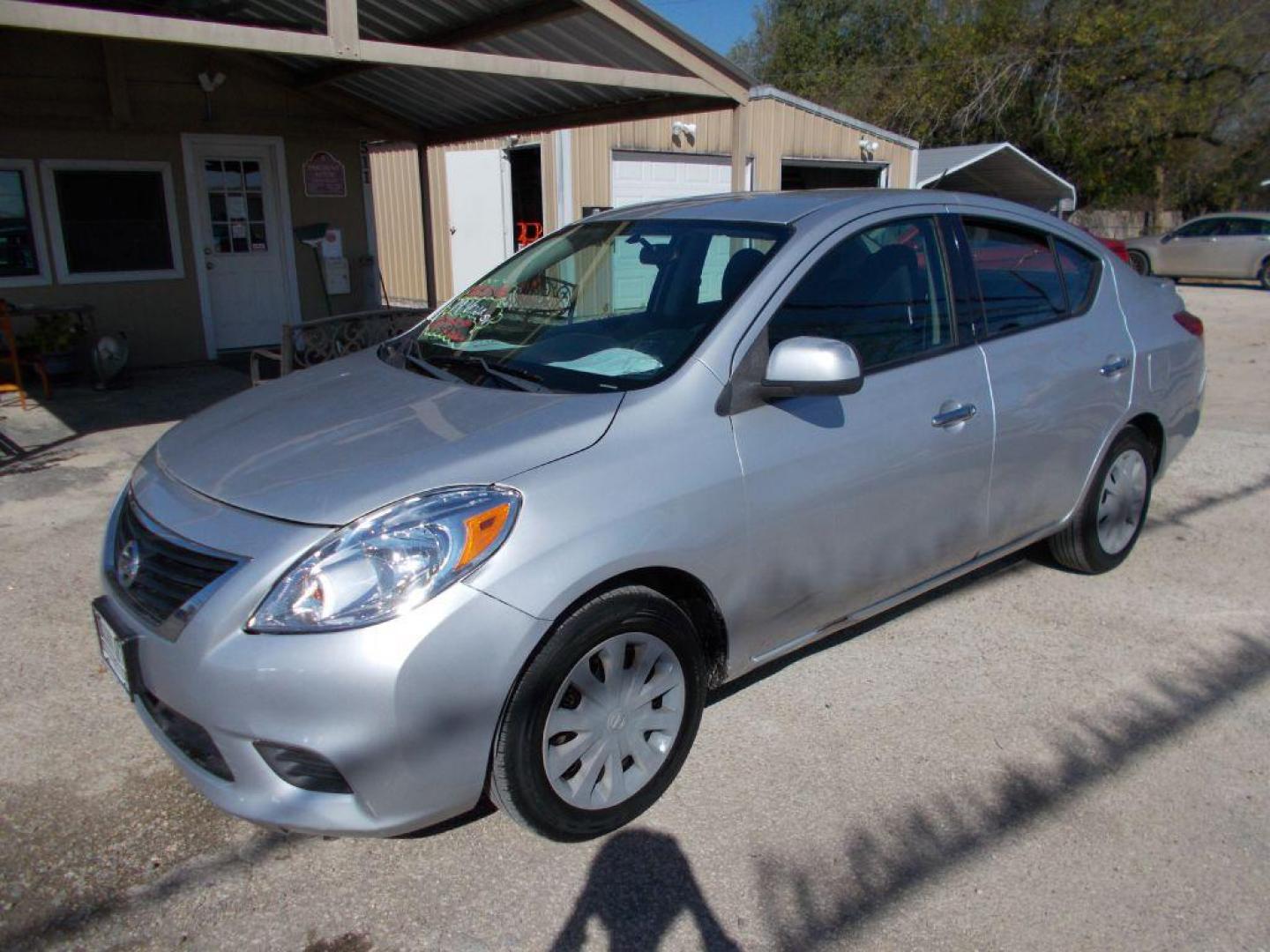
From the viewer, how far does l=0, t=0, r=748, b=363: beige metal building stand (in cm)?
681

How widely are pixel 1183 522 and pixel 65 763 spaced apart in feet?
17.7

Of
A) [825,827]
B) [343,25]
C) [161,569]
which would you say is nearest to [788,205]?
[825,827]

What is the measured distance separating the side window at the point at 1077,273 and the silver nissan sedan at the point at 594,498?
2cm

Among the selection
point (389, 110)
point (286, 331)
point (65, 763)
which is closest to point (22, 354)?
point (286, 331)

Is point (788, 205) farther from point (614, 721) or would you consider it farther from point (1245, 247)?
point (1245, 247)

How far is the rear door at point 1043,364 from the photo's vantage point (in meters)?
3.69

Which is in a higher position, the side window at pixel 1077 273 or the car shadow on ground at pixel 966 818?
the side window at pixel 1077 273

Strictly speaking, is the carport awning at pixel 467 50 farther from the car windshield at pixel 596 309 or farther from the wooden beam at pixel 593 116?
the car windshield at pixel 596 309

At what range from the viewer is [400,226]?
1653 cm

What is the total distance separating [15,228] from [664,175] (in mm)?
8447

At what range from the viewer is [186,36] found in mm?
4609

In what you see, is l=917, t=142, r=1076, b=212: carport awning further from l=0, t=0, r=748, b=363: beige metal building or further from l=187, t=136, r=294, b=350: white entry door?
l=187, t=136, r=294, b=350: white entry door

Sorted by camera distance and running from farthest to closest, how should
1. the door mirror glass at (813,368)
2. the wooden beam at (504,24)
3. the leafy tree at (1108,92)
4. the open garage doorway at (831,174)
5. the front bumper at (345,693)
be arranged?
1. the leafy tree at (1108,92)
2. the open garage doorway at (831,174)
3. the wooden beam at (504,24)
4. the door mirror glass at (813,368)
5. the front bumper at (345,693)

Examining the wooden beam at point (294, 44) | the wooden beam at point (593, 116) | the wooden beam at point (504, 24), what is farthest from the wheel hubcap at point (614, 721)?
the wooden beam at point (593, 116)
